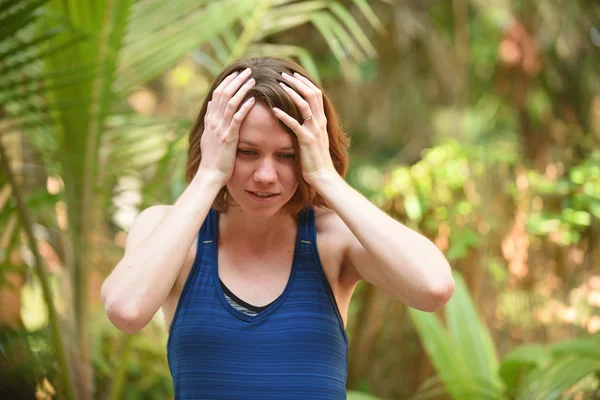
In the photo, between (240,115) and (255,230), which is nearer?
(240,115)

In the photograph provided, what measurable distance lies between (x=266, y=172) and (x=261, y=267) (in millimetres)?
219

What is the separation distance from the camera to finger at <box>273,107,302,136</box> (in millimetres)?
1354

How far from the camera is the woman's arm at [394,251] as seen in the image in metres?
1.37

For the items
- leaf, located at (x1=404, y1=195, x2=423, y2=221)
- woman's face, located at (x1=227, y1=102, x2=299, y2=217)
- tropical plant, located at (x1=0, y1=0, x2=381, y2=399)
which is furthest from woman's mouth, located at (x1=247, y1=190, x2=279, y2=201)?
leaf, located at (x1=404, y1=195, x2=423, y2=221)

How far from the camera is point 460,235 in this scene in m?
3.42

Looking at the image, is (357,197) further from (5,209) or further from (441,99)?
(441,99)

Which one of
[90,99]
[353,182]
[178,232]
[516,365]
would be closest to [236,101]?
[178,232]

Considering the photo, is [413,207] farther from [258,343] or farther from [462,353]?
[258,343]

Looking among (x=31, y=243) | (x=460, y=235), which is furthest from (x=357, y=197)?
(x=460, y=235)

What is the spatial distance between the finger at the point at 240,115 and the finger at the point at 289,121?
47 millimetres

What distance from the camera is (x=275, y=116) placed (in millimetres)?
1367

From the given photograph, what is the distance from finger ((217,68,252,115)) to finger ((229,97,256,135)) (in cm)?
4

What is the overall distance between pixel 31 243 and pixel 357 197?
1.09 metres

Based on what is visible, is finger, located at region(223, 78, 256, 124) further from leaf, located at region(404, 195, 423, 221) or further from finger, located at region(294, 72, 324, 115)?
leaf, located at region(404, 195, 423, 221)
